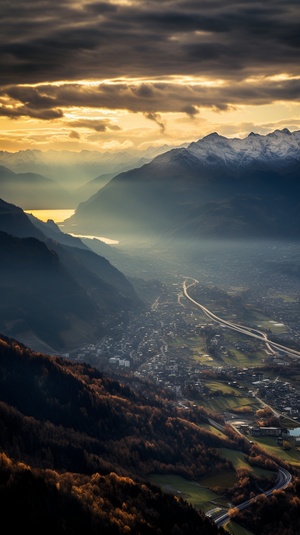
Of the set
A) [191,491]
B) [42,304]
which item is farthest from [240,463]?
[42,304]

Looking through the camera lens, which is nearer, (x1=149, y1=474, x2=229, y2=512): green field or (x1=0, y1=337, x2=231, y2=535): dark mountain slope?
(x1=0, y1=337, x2=231, y2=535): dark mountain slope

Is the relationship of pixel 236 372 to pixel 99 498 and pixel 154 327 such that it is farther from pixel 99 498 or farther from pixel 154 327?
pixel 99 498

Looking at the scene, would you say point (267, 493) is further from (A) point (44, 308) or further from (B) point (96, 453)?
(A) point (44, 308)

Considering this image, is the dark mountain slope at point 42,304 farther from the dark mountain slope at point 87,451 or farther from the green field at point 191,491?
the green field at point 191,491

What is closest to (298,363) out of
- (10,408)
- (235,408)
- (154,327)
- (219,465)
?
(235,408)

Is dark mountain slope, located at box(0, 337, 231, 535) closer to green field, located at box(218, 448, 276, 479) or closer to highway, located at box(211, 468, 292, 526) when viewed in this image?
green field, located at box(218, 448, 276, 479)

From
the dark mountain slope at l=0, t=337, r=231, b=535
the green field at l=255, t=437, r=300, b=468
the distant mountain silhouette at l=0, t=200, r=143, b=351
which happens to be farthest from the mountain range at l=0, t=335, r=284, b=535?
the distant mountain silhouette at l=0, t=200, r=143, b=351

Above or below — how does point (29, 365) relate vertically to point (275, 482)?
above

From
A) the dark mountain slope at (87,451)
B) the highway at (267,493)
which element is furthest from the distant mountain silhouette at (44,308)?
the highway at (267,493)
